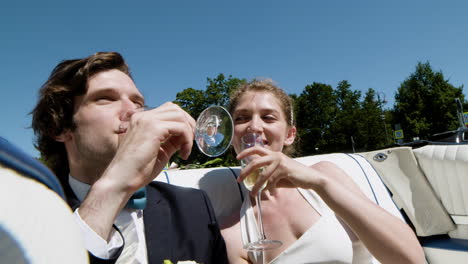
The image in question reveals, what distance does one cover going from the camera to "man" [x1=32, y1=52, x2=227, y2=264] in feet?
4.17

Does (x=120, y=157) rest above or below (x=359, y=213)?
above

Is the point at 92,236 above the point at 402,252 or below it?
above

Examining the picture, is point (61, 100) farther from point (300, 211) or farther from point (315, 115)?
point (315, 115)

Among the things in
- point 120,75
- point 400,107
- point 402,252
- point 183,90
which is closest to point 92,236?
point 120,75

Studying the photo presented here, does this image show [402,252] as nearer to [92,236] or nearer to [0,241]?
[92,236]

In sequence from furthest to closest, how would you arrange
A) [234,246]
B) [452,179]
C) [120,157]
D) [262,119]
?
[452,179] < [262,119] < [234,246] < [120,157]

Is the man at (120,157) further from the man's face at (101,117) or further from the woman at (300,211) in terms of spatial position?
the woman at (300,211)

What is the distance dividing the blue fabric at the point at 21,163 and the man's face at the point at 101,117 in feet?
5.20

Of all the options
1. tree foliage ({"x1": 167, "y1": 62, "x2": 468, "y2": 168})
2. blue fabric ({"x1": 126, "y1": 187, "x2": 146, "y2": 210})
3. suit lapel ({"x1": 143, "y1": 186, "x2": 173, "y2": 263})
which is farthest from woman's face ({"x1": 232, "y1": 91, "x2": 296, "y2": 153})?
tree foliage ({"x1": 167, "y1": 62, "x2": 468, "y2": 168})

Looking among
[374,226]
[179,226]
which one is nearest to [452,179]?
[374,226]

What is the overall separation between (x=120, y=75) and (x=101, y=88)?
23 cm

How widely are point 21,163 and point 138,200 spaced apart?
1.67 metres

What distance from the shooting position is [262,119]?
291 cm

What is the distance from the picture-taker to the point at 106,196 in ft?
3.93
